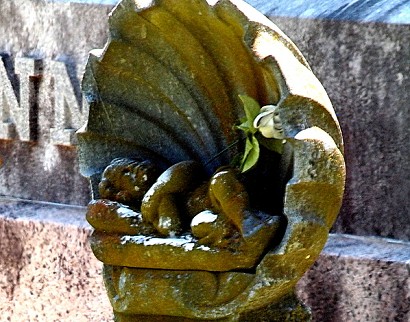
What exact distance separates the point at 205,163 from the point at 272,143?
213mm

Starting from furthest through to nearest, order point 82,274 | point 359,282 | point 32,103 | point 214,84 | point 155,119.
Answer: point 32,103, point 82,274, point 359,282, point 155,119, point 214,84

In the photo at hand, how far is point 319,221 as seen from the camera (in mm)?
2000

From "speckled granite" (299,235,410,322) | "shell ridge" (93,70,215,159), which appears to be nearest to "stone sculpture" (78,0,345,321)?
"shell ridge" (93,70,215,159)

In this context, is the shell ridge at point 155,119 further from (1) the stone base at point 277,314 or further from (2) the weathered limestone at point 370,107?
(2) the weathered limestone at point 370,107

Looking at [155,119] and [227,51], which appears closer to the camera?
[227,51]

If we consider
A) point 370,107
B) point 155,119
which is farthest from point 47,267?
point 370,107

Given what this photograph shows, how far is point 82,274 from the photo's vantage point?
10.2 feet

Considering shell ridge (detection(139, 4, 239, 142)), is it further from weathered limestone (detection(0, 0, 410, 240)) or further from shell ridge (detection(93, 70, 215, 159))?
weathered limestone (detection(0, 0, 410, 240))

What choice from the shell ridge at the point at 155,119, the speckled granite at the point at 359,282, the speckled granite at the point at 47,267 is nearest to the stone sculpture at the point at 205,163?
the shell ridge at the point at 155,119

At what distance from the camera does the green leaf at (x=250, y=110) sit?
2.16 metres

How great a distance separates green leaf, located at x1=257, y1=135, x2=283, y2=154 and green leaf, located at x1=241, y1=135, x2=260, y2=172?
0.02 m

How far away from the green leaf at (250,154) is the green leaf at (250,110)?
0.02 meters

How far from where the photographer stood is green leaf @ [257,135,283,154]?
2.19m

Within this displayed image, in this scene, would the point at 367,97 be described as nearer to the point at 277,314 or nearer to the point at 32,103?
the point at 277,314
